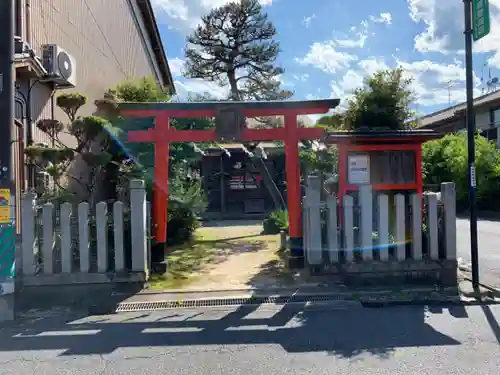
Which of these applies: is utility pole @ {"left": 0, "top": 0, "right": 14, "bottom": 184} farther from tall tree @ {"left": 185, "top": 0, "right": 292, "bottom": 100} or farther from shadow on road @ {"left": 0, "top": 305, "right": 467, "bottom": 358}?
tall tree @ {"left": 185, "top": 0, "right": 292, "bottom": 100}

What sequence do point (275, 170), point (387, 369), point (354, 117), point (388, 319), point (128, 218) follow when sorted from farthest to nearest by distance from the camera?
point (275, 170) → point (354, 117) → point (128, 218) → point (388, 319) → point (387, 369)

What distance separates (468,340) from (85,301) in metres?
4.59

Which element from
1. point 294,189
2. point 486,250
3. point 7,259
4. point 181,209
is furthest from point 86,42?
point 486,250

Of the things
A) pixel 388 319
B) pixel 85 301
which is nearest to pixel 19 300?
pixel 85 301

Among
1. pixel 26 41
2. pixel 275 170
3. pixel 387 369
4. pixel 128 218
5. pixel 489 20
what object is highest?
pixel 26 41

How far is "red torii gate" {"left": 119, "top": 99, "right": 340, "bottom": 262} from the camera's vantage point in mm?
7645

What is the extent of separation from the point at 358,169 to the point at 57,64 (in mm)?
6432

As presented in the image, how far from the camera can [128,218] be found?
24.1 feet

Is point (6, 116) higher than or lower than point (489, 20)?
lower

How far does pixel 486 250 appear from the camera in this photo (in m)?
10.4

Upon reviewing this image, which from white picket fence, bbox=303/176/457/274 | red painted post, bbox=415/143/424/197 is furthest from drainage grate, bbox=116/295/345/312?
red painted post, bbox=415/143/424/197

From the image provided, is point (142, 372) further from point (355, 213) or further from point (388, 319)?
point (355, 213)

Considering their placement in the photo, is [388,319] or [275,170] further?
[275,170]

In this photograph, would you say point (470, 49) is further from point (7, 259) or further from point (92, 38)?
point (92, 38)
